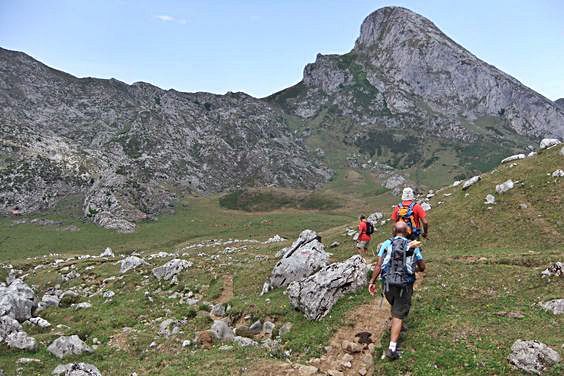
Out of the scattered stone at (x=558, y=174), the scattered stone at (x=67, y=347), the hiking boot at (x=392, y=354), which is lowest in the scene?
the scattered stone at (x=67, y=347)

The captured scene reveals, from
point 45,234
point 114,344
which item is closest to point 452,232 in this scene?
point 114,344

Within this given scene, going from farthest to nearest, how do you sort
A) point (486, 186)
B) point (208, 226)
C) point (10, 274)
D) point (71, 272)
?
point (208, 226)
point (10, 274)
point (71, 272)
point (486, 186)

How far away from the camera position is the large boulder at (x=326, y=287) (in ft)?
74.2

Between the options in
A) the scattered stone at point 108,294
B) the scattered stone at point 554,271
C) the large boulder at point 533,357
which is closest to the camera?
the large boulder at point 533,357

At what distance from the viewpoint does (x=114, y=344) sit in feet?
78.3

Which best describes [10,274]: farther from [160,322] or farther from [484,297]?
[484,297]

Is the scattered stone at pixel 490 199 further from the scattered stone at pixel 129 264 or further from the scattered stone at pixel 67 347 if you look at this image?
the scattered stone at pixel 129 264

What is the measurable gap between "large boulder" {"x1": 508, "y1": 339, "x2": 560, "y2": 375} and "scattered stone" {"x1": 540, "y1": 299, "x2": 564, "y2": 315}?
5305mm

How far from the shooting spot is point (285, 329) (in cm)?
2230

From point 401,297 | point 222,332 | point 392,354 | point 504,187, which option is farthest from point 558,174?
point 222,332

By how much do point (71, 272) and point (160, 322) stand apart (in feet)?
97.6

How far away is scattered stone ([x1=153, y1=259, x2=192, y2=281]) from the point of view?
40844 mm

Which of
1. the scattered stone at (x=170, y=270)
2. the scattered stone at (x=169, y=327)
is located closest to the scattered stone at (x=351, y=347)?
the scattered stone at (x=169, y=327)

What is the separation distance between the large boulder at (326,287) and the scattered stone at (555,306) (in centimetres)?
916
